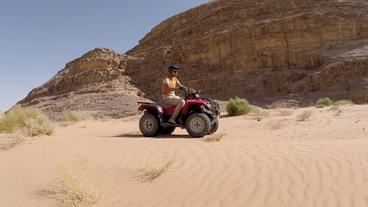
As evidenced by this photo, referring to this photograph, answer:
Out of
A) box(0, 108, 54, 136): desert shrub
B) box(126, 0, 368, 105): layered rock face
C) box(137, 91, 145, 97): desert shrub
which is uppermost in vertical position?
box(126, 0, 368, 105): layered rock face

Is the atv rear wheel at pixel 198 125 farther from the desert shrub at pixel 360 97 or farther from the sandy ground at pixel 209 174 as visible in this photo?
the desert shrub at pixel 360 97

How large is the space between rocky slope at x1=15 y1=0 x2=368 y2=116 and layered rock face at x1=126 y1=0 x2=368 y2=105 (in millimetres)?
95

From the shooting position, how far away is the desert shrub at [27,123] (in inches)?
448

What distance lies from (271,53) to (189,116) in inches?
1528

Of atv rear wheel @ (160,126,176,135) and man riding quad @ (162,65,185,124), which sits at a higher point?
man riding quad @ (162,65,185,124)

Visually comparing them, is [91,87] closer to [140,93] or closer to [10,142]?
[140,93]

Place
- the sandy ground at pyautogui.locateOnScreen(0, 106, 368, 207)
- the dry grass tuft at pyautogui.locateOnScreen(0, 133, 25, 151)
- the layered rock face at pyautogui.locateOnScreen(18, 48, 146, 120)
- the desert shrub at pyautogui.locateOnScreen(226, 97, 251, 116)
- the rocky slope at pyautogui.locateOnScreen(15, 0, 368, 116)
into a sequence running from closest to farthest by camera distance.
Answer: the sandy ground at pyautogui.locateOnScreen(0, 106, 368, 207) → the dry grass tuft at pyautogui.locateOnScreen(0, 133, 25, 151) → the desert shrub at pyautogui.locateOnScreen(226, 97, 251, 116) → the layered rock face at pyautogui.locateOnScreen(18, 48, 146, 120) → the rocky slope at pyautogui.locateOnScreen(15, 0, 368, 116)

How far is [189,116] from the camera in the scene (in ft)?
36.7

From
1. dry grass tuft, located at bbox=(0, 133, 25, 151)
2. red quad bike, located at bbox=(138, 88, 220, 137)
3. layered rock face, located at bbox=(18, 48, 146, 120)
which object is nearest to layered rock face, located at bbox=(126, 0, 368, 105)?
layered rock face, located at bbox=(18, 48, 146, 120)

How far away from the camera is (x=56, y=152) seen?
27.5 ft

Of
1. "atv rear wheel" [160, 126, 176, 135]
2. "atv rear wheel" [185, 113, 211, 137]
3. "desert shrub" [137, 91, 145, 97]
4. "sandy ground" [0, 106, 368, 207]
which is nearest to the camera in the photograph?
"sandy ground" [0, 106, 368, 207]

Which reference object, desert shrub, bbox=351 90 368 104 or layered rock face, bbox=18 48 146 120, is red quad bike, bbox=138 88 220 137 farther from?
layered rock face, bbox=18 48 146 120

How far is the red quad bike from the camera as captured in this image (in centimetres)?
1104

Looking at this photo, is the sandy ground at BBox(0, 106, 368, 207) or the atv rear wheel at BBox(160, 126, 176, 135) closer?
the sandy ground at BBox(0, 106, 368, 207)
